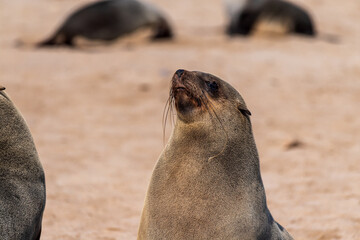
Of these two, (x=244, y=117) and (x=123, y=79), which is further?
(x=123, y=79)

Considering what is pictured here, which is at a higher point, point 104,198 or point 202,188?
point 202,188

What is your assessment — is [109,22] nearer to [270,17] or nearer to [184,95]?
[270,17]

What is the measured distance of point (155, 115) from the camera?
29.5 feet

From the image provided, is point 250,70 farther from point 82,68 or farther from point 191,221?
point 191,221

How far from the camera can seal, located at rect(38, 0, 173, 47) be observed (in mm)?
13406

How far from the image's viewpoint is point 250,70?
35.7 feet

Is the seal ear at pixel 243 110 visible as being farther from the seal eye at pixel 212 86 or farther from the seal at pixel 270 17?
the seal at pixel 270 17

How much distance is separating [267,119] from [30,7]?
10.2 meters

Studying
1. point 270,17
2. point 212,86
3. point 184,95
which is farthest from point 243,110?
point 270,17

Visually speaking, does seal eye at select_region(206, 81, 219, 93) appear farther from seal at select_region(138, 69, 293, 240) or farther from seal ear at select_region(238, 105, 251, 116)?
seal ear at select_region(238, 105, 251, 116)

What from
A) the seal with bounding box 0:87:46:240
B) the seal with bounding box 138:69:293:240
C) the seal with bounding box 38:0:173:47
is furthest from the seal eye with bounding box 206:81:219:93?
the seal with bounding box 38:0:173:47

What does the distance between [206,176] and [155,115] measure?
18.4 ft

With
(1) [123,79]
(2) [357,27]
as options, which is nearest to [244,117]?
(1) [123,79]

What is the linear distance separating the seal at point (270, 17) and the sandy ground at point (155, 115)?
0.41 metres
